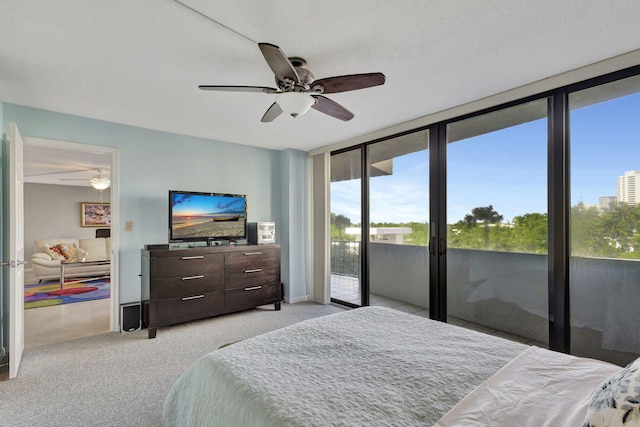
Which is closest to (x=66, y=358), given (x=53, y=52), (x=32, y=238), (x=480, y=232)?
(x=53, y=52)

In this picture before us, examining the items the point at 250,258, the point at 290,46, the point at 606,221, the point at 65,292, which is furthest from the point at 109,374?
the point at 606,221

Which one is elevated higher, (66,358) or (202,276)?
(202,276)

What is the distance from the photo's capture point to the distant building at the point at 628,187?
2.15m

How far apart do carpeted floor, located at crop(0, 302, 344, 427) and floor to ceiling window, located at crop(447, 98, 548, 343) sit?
213 cm

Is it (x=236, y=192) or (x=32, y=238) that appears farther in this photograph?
(x=32, y=238)

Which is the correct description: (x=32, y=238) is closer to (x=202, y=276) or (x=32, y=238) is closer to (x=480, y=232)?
(x=202, y=276)

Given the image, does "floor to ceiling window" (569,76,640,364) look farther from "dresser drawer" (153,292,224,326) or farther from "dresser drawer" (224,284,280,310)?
"dresser drawer" (153,292,224,326)

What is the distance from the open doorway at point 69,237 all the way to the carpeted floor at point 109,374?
541mm

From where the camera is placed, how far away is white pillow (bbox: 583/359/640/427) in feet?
2.38

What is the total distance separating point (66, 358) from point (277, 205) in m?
3.01

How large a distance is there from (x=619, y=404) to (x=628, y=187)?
2147 millimetres

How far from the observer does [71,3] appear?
1.61 meters

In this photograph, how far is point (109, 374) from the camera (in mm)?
2443

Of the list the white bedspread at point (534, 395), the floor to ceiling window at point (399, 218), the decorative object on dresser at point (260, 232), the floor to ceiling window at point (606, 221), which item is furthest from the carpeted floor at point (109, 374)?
the floor to ceiling window at point (606, 221)
